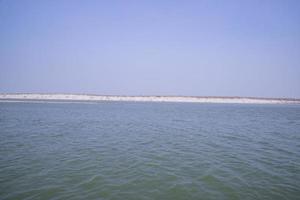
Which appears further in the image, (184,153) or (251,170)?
(184,153)

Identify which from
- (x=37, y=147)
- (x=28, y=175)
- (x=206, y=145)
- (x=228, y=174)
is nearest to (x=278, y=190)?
(x=228, y=174)

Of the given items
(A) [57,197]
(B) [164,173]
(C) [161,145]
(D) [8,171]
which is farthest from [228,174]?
(D) [8,171]

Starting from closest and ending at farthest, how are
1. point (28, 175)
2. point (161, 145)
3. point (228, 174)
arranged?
1. point (28, 175)
2. point (228, 174)
3. point (161, 145)

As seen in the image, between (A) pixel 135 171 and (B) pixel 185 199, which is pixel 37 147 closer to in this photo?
(A) pixel 135 171

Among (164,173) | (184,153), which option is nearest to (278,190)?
(164,173)

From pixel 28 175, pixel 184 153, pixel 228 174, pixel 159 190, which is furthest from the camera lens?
pixel 184 153

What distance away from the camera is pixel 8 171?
8.65m

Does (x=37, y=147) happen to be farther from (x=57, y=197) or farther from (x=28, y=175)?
(x=57, y=197)

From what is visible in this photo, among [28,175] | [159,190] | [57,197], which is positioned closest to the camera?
[57,197]

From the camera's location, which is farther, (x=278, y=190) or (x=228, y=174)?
(x=228, y=174)

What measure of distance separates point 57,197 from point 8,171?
3.80m

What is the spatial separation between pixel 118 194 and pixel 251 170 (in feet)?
21.0

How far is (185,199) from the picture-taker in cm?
659

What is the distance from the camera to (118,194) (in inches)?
269
